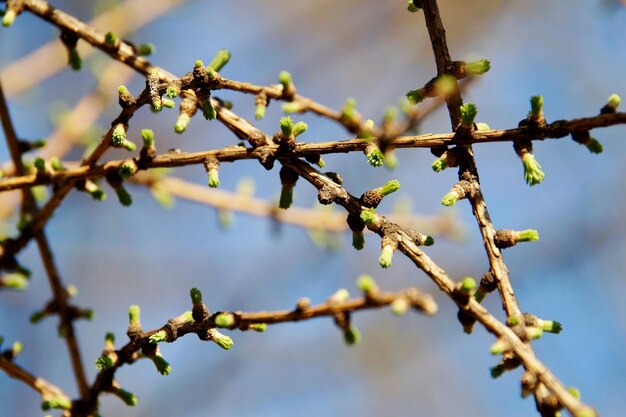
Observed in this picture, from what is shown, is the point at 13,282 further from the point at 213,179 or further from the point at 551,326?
the point at 551,326

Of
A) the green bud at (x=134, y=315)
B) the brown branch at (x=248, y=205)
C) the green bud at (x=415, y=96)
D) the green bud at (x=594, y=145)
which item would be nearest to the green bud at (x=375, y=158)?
the green bud at (x=415, y=96)

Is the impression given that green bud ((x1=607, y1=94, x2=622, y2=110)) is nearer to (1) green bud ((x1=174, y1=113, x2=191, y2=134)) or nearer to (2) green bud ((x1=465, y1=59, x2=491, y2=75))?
(2) green bud ((x1=465, y1=59, x2=491, y2=75))

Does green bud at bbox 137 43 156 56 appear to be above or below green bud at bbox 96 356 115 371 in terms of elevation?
above

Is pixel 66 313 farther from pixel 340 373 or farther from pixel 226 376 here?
pixel 340 373

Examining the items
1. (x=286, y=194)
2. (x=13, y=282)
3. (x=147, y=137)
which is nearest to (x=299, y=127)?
(x=286, y=194)

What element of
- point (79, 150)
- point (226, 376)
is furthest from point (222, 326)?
point (79, 150)

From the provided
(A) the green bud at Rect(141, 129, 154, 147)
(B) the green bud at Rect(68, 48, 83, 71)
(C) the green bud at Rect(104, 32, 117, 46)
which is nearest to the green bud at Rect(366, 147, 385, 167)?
(A) the green bud at Rect(141, 129, 154, 147)
